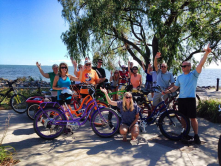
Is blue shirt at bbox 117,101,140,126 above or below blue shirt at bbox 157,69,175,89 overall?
below

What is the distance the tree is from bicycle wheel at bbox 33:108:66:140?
16.9 feet

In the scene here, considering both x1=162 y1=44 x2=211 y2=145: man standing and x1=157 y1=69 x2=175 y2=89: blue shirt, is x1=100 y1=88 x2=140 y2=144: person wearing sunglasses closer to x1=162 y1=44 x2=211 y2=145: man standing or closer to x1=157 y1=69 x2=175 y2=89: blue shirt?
x1=162 y1=44 x2=211 y2=145: man standing

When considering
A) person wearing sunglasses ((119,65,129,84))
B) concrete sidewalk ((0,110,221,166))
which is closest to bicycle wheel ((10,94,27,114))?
concrete sidewalk ((0,110,221,166))

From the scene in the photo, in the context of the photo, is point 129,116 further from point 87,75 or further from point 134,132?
point 87,75

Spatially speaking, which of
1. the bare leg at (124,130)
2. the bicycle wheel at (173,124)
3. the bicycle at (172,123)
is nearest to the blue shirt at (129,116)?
the bare leg at (124,130)

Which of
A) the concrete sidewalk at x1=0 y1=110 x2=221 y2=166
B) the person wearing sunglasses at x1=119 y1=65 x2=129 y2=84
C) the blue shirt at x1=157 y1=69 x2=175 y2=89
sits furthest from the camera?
the person wearing sunglasses at x1=119 y1=65 x2=129 y2=84

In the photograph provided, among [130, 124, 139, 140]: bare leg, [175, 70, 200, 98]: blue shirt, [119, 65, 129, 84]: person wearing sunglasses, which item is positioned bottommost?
[130, 124, 139, 140]: bare leg

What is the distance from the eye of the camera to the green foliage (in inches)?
229

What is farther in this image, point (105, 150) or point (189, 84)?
point (189, 84)

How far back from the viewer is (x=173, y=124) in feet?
15.0

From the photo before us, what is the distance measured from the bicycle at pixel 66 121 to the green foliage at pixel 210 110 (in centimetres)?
326

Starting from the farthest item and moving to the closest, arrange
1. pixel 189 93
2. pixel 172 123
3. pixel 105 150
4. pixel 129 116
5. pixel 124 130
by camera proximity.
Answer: pixel 172 123, pixel 129 116, pixel 189 93, pixel 124 130, pixel 105 150

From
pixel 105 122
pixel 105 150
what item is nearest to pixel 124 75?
pixel 105 122

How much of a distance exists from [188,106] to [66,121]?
8.77 feet
